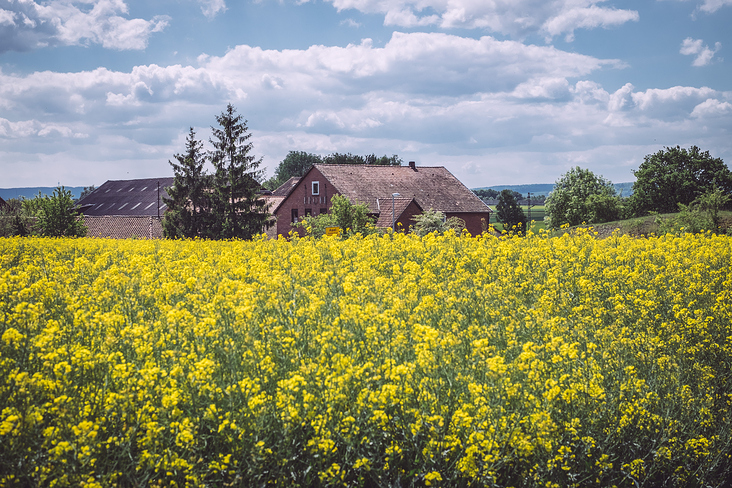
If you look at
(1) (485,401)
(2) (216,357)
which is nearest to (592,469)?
(1) (485,401)

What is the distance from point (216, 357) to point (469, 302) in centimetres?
321

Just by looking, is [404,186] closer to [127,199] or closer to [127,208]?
[127,208]

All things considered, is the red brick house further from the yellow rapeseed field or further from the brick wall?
the yellow rapeseed field

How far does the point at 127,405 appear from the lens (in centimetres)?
390

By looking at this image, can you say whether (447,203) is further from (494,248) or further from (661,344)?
(661,344)

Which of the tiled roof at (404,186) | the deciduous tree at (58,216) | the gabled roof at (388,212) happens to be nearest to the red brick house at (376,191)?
the tiled roof at (404,186)

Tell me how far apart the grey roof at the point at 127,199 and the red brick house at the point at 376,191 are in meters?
23.8

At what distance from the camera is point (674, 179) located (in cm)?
5484

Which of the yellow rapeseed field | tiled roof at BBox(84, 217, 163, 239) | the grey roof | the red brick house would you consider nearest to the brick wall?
the red brick house

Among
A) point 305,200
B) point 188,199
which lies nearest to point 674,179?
point 305,200

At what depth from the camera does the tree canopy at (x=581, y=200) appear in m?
58.3

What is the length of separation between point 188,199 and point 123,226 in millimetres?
23312

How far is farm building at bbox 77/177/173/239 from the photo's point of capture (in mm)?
61406

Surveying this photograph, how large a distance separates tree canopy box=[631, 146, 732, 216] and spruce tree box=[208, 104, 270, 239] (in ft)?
134
